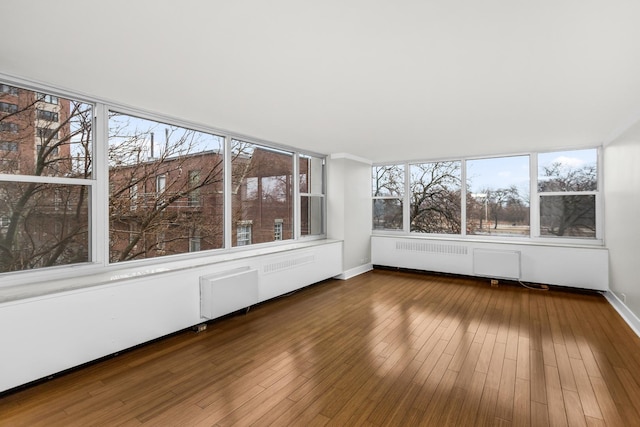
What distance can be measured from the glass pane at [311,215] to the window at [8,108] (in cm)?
383

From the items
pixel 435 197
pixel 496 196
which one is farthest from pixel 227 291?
pixel 496 196

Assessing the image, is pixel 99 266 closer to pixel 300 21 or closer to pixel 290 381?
pixel 290 381

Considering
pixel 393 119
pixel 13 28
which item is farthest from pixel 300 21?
pixel 393 119

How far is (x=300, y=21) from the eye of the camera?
68.1 inches

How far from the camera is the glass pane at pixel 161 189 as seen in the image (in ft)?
10.5

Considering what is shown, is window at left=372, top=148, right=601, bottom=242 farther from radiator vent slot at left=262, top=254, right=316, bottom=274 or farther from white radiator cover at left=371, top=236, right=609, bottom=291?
radiator vent slot at left=262, top=254, right=316, bottom=274

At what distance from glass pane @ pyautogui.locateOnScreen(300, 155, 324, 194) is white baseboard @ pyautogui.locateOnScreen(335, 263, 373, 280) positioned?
1.65 meters

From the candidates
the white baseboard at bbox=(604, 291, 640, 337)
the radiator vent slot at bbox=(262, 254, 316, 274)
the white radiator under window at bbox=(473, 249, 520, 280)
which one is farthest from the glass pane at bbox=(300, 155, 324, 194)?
the white baseboard at bbox=(604, 291, 640, 337)

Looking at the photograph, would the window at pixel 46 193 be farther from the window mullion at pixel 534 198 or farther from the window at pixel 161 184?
the window mullion at pixel 534 198

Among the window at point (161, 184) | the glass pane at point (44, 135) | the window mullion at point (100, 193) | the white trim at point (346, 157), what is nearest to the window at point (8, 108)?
the glass pane at point (44, 135)

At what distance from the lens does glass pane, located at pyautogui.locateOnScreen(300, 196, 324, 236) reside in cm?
569

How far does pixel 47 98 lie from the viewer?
2.73 m

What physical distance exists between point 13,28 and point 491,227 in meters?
6.73

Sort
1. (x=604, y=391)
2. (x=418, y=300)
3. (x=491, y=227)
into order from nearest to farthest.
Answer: (x=604, y=391) → (x=418, y=300) → (x=491, y=227)
